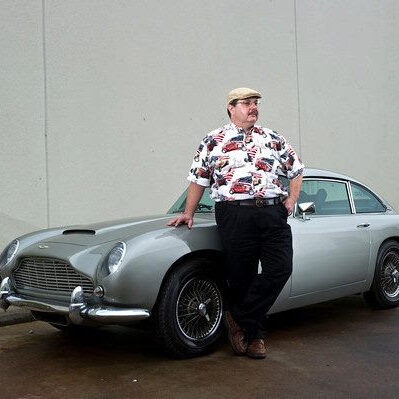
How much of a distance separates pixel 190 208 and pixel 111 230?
1.99ft

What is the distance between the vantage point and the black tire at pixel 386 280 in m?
5.57

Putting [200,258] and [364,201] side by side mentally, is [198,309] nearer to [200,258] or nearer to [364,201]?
[200,258]

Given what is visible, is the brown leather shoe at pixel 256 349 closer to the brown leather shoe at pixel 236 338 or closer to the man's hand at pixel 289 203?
the brown leather shoe at pixel 236 338

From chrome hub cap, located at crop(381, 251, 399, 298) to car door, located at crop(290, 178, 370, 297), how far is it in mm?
477

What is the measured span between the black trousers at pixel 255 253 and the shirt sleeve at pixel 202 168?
231mm

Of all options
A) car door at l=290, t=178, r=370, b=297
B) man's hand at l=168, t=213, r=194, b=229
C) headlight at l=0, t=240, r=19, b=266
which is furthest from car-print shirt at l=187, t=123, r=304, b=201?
headlight at l=0, t=240, r=19, b=266

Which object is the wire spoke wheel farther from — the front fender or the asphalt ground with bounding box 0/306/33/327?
the asphalt ground with bounding box 0/306/33/327

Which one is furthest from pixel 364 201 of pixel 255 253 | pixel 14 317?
pixel 14 317

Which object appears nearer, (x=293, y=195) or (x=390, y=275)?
(x=293, y=195)

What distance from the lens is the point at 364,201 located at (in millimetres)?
5820

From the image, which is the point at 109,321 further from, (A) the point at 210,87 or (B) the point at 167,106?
(A) the point at 210,87

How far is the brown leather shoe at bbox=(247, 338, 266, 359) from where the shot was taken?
13.4ft

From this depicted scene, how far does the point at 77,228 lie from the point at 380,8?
10317 mm

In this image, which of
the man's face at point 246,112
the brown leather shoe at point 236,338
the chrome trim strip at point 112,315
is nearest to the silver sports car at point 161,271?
the chrome trim strip at point 112,315
